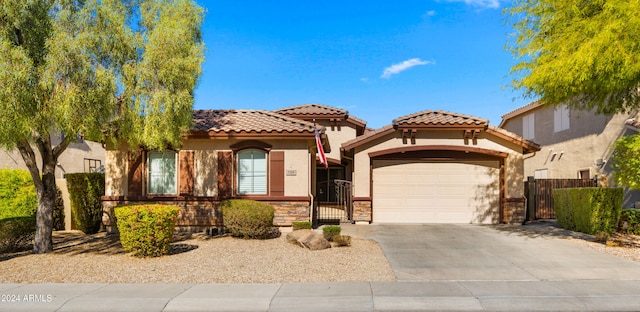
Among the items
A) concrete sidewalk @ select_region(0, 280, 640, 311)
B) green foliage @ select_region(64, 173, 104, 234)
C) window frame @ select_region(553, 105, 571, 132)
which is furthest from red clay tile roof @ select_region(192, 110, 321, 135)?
window frame @ select_region(553, 105, 571, 132)

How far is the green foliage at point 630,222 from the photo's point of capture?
515 inches

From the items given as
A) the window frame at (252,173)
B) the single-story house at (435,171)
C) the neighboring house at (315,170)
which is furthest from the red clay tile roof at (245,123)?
the single-story house at (435,171)

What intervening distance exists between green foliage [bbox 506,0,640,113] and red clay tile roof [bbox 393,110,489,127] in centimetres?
406

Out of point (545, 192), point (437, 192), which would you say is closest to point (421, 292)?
point (437, 192)

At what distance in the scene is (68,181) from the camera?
14266 millimetres

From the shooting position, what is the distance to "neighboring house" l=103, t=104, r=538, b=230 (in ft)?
45.0

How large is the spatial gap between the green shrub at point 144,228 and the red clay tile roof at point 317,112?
45.6ft

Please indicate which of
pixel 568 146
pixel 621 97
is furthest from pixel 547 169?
pixel 621 97

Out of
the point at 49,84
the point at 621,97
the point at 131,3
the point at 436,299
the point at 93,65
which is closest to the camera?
the point at 436,299

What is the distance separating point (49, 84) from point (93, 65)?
107 cm

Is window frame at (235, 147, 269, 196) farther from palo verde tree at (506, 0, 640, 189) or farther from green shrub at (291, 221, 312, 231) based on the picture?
palo verde tree at (506, 0, 640, 189)

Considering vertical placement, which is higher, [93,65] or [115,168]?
[93,65]

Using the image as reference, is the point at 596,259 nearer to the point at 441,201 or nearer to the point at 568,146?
Answer: the point at 441,201

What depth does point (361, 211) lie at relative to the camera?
1627cm
